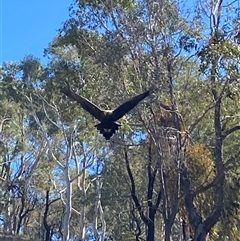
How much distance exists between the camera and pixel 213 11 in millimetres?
15172

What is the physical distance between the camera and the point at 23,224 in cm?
3791

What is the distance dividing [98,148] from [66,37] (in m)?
9.90

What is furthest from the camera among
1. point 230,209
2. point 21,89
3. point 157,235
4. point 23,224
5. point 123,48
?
point 23,224

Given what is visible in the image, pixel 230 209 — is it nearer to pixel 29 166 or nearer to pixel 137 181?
pixel 137 181

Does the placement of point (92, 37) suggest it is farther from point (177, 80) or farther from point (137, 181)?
point (137, 181)

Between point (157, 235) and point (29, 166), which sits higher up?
point (29, 166)

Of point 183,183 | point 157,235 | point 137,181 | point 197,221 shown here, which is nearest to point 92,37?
point 183,183

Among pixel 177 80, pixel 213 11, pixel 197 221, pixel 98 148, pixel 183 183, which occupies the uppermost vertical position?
pixel 98 148

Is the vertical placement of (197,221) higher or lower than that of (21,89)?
lower

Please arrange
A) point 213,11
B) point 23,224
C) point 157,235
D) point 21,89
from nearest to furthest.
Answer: point 213,11 → point 21,89 → point 157,235 → point 23,224

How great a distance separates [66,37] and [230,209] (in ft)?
22.6

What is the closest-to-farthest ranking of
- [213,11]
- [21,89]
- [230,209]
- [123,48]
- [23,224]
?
[213,11], [123,48], [230,209], [21,89], [23,224]

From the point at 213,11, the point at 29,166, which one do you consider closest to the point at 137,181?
the point at 29,166

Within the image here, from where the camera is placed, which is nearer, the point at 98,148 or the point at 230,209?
the point at 230,209
